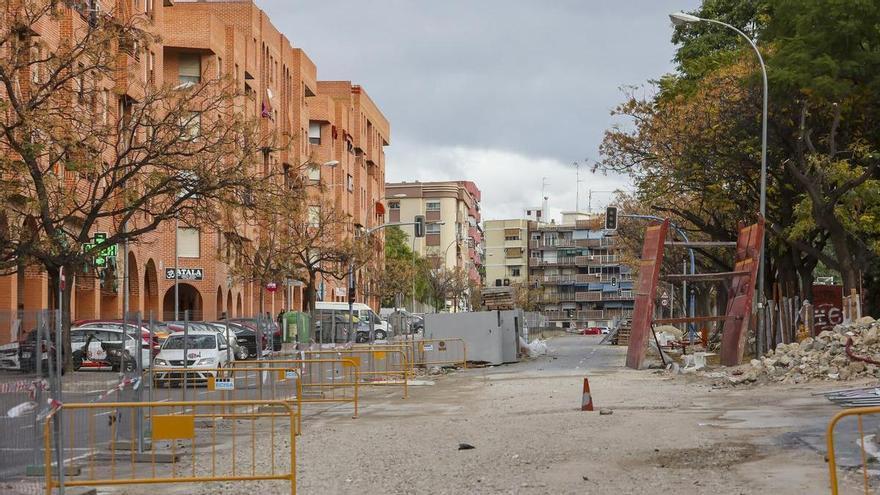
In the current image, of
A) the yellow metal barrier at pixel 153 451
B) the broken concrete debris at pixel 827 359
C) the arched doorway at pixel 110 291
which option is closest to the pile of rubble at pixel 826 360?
the broken concrete debris at pixel 827 359

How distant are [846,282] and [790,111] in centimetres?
699

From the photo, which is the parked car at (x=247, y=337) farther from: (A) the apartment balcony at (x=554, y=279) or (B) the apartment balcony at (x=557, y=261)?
(B) the apartment balcony at (x=557, y=261)

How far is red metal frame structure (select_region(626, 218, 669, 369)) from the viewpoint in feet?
125

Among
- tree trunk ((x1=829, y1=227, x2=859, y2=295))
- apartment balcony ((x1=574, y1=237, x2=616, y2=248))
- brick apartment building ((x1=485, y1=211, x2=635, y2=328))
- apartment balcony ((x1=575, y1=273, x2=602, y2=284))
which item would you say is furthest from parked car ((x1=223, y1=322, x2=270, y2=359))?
apartment balcony ((x1=575, y1=273, x2=602, y2=284))

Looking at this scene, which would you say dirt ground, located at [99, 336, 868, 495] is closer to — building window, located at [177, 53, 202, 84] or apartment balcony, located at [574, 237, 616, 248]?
building window, located at [177, 53, 202, 84]

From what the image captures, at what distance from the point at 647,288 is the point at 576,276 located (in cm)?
14135

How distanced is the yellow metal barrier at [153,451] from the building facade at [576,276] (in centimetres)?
15455

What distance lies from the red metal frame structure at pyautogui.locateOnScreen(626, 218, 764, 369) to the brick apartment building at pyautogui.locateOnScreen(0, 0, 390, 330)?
9781 millimetres

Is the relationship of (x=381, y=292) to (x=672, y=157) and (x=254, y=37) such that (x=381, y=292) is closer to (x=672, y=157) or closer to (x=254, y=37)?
(x=254, y=37)

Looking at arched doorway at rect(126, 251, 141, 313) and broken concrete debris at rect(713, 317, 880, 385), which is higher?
arched doorway at rect(126, 251, 141, 313)

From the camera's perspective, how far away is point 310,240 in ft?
205

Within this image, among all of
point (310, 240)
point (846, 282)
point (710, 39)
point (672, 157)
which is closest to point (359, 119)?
point (310, 240)

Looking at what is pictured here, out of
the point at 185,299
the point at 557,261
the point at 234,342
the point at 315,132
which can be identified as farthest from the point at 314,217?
the point at 557,261

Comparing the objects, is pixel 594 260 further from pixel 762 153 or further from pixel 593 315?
pixel 762 153
